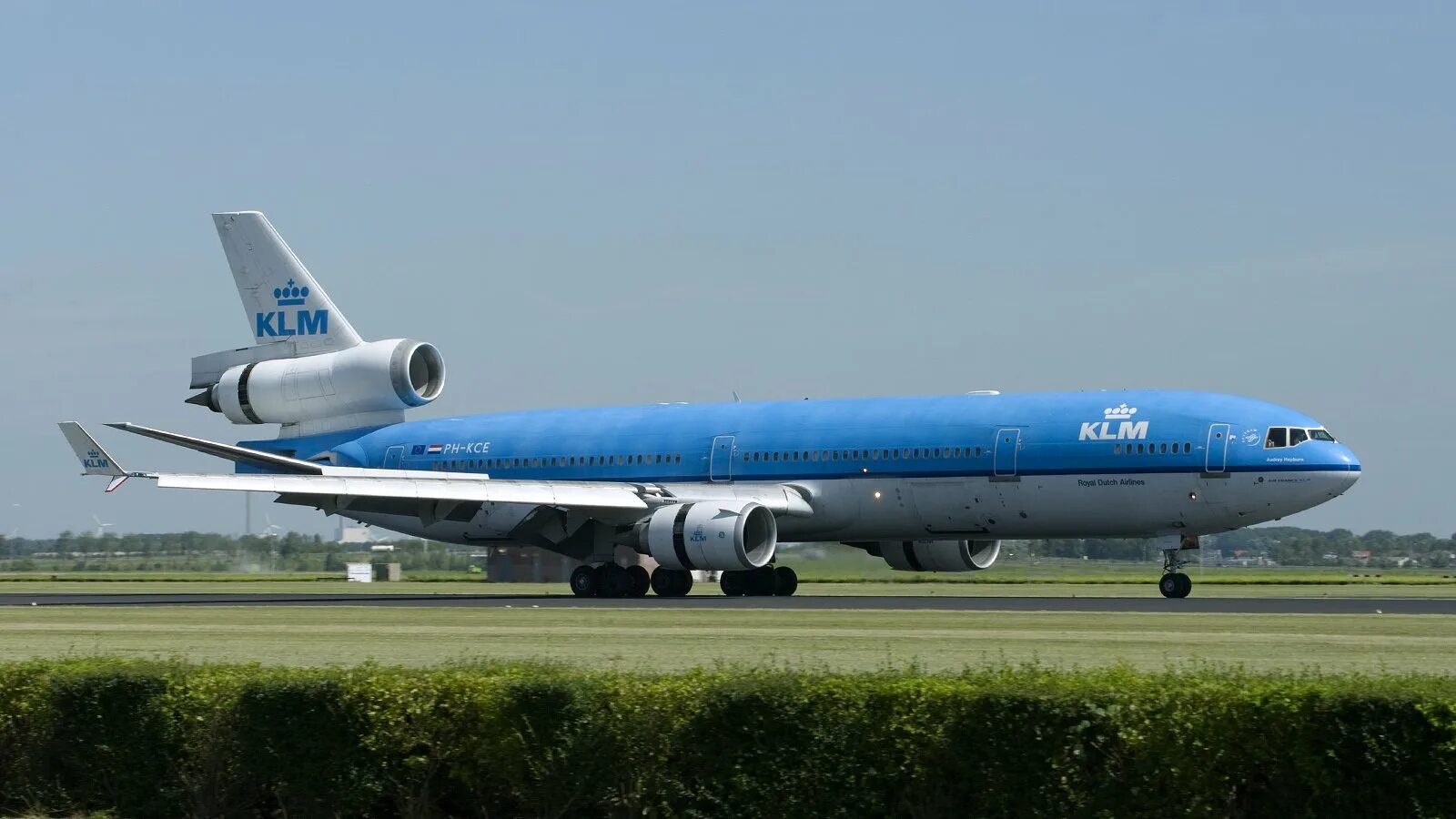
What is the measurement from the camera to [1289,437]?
135 feet

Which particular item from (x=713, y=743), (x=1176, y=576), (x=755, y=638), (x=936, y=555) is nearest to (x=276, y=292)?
(x=936, y=555)

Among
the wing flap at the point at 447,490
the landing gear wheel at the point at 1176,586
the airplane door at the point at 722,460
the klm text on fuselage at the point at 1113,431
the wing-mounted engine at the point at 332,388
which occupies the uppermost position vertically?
the wing-mounted engine at the point at 332,388

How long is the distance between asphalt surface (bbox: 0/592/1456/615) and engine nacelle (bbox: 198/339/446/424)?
7.53m

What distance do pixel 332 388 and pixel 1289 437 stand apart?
29152mm

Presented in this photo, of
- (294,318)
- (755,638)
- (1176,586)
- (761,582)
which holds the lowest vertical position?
(755,638)

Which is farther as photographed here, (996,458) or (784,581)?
(784,581)

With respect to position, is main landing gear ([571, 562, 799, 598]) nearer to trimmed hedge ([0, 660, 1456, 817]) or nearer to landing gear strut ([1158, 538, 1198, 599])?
landing gear strut ([1158, 538, 1198, 599])

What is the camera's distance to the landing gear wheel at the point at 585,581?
47.6m

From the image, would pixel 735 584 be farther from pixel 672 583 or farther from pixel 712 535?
pixel 712 535

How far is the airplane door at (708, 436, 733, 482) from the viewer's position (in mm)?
48125

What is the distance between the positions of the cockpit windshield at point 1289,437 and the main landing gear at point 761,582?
516 inches

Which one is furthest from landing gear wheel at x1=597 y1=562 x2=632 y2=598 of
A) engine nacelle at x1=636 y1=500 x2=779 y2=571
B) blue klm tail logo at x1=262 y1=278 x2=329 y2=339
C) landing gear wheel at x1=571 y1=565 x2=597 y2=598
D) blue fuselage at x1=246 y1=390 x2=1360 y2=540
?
blue klm tail logo at x1=262 y1=278 x2=329 y2=339

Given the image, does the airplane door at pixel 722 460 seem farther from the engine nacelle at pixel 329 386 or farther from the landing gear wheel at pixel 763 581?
the engine nacelle at pixel 329 386

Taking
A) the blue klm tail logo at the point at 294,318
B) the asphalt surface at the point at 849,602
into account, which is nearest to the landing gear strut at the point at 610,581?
the asphalt surface at the point at 849,602
